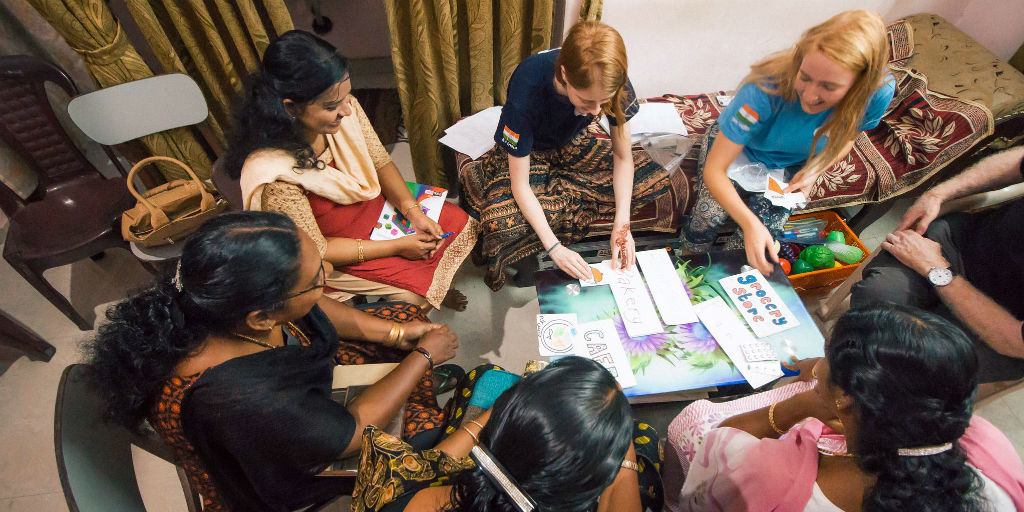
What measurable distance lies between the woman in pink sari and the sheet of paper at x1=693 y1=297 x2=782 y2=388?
282 mm

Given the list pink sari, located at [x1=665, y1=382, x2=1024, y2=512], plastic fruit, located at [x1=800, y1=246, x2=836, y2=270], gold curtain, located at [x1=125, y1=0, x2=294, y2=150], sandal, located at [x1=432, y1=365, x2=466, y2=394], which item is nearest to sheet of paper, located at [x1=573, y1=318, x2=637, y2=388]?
pink sari, located at [x1=665, y1=382, x2=1024, y2=512]

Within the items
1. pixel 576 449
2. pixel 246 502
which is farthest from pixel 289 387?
pixel 576 449

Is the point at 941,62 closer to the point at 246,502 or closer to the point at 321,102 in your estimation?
the point at 321,102

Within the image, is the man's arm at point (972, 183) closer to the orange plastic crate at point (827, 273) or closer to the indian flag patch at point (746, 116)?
Result: the orange plastic crate at point (827, 273)

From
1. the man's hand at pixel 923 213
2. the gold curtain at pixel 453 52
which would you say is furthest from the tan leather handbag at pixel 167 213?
the man's hand at pixel 923 213

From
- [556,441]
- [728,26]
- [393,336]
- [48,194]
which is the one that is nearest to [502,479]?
[556,441]

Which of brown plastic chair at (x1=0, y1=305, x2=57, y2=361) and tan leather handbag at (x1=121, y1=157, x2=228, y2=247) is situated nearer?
tan leather handbag at (x1=121, y1=157, x2=228, y2=247)

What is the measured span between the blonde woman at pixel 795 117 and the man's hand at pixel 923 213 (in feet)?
1.21

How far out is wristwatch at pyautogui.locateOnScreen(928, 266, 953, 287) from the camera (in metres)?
1.69

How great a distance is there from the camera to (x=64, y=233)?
206 centimetres

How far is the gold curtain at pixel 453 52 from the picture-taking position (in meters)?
2.29

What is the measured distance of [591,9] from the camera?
239 centimetres

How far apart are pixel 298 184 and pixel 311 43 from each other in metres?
0.48

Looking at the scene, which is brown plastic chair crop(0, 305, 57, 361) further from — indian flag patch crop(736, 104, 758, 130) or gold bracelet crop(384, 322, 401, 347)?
indian flag patch crop(736, 104, 758, 130)
